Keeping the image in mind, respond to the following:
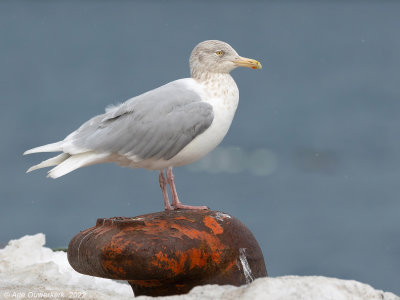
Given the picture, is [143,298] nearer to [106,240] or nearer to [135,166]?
[106,240]

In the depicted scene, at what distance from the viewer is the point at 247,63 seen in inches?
257

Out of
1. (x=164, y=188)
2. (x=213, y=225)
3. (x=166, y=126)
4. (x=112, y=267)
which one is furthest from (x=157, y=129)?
(x=112, y=267)

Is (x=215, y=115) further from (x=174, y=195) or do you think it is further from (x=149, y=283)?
(x=149, y=283)

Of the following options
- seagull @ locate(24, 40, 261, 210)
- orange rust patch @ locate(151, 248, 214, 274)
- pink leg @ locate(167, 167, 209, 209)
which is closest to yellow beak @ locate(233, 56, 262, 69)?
seagull @ locate(24, 40, 261, 210)

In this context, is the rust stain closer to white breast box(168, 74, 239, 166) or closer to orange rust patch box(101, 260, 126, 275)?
orange rust patch box(101, 260, 126, 275)

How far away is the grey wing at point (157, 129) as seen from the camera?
614 centimetres

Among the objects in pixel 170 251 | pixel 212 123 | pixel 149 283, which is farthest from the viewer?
pixel 212 123

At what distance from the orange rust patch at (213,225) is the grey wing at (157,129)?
701mm

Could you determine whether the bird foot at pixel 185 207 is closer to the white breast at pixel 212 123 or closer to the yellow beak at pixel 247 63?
the white breast at pixel 212 123

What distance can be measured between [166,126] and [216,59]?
897 mm

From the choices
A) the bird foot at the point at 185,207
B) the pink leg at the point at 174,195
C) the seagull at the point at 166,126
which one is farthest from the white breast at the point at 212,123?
the bird foot at the point at 185,207

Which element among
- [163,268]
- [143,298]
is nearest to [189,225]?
[163,268]

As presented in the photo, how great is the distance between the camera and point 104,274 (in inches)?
233

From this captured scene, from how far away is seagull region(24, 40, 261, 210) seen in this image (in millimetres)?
6152
